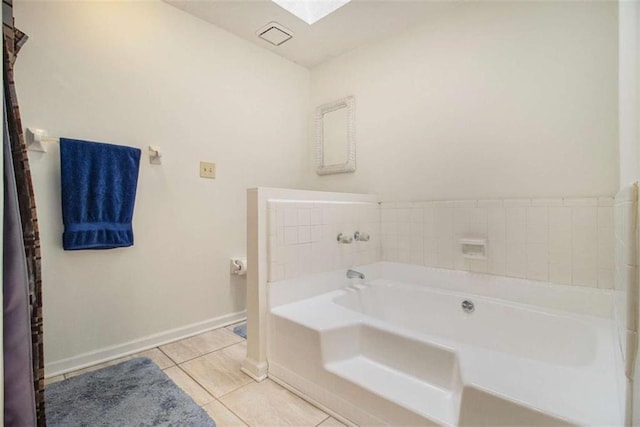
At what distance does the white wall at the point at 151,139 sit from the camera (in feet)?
5.42

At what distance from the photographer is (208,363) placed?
1.79m

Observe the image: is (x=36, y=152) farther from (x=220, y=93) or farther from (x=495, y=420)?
(x=495, y=420)

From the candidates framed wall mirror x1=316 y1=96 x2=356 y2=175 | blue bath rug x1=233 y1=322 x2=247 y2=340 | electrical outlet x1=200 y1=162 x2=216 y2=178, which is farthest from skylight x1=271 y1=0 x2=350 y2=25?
blue bath rug x1=233 y1=322 x2=247 y2=340

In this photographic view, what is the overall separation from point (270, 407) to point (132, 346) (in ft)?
3.62

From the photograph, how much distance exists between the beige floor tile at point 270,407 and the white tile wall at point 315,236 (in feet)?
1.83

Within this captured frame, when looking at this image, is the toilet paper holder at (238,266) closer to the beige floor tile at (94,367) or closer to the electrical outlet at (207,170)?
the electrical outlet at (207,170)

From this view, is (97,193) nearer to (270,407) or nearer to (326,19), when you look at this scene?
(270,407)

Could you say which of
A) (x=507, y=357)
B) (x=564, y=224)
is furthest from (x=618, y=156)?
(x=507, y=357)

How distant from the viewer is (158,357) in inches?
73.4

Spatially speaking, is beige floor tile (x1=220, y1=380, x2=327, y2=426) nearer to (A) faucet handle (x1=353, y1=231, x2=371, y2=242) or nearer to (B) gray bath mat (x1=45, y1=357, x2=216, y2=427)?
(B) gray bath mat (x1=45, y1=357, x2=216, y2=427)

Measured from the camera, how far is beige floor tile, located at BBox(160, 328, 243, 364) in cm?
189

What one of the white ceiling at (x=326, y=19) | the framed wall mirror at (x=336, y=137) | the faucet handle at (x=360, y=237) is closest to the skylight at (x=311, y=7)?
the white ceiling at (x=326, y=19)

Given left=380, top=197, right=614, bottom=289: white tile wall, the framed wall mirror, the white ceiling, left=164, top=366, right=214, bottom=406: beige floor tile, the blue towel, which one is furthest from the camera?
the framed wall mirror

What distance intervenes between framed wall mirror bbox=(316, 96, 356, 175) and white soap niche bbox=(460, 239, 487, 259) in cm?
109
